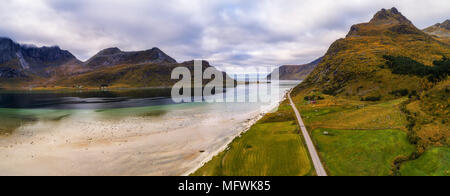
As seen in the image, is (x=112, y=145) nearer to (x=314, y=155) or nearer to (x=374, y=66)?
(x=314, y=155)

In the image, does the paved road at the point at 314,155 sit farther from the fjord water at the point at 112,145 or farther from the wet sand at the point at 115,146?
the fjord water at the point at 112,145

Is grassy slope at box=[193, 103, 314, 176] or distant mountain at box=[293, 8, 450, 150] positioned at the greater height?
distant mountain at box=[293, 8, 450, 150]

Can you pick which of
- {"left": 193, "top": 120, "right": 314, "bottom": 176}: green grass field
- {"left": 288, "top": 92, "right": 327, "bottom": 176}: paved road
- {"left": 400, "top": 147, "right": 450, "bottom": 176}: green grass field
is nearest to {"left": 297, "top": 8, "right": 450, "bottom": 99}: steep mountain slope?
{"left": 400, "top": 147, "right": 450, "bottom": 176}: green grass field

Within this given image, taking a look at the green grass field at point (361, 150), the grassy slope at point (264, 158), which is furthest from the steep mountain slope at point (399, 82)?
the grassy slope at point (264, 158)

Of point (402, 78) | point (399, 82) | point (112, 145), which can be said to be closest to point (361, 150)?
point (112, 145)

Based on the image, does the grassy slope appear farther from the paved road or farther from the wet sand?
the wet sand

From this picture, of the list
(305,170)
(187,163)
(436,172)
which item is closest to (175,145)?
(187,163)
